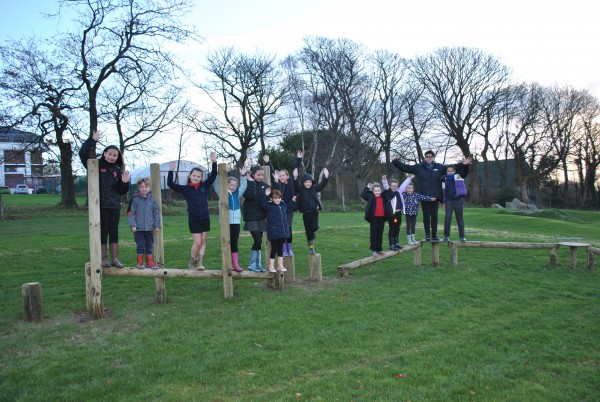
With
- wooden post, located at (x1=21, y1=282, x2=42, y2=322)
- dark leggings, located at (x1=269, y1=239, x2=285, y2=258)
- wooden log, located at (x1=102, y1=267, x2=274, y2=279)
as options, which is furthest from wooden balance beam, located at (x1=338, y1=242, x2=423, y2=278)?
wooden post, located at (x1=21, y1=282, x2=42, y2=322)

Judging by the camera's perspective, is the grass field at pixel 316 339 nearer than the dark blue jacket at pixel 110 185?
Yes

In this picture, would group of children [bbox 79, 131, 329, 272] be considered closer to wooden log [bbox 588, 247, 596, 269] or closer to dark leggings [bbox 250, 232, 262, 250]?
dark leggings [bbox 250, 232, 262, 250]

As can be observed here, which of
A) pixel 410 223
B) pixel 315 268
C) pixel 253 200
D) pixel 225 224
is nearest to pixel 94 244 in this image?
pixel 225 224

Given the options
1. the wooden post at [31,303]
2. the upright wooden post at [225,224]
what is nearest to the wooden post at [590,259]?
the upright wooden post at [225,224]

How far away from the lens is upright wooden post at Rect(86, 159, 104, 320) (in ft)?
23.6

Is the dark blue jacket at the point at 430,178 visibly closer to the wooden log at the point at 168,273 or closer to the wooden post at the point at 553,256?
the wooden post at the point at 553,256

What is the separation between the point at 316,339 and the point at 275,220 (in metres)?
3.12

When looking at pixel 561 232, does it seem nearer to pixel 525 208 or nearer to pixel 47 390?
pixel 525 208

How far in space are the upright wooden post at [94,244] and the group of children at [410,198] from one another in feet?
18.1

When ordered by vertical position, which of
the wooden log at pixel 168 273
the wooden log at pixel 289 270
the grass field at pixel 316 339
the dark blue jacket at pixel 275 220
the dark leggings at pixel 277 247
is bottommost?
the grass field at pixel 316 339

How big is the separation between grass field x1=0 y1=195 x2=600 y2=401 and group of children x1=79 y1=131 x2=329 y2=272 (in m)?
0.83

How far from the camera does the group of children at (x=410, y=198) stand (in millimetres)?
10656

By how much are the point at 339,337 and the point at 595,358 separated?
10.3ft

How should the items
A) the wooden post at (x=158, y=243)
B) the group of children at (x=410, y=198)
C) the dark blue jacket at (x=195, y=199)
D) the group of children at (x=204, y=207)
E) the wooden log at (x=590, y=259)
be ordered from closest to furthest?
the group of children at (x=204, y=207) → the wooden post at (x=158, y=243) → the dark blue jacket at (x=195, y=199) → the group of children at (x=410, y=198) → the wooden log at (x=590, y=259)
